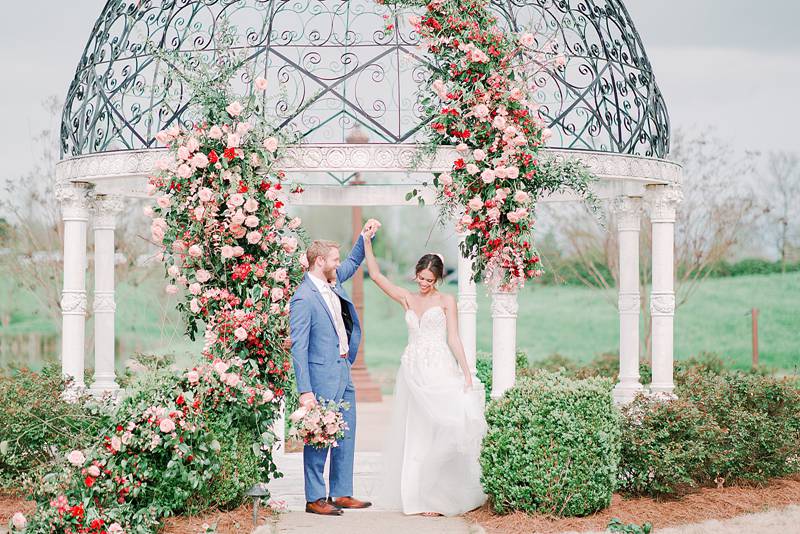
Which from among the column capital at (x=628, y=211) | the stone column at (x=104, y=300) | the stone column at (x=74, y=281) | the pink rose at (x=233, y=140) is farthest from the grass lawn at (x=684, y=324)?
the pink rose at (x=233, y=140)

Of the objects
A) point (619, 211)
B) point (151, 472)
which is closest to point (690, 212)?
point (619, 211)

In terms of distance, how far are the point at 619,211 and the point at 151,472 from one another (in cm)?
695

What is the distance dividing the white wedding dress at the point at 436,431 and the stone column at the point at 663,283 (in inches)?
127

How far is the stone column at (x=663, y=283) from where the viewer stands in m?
10.4

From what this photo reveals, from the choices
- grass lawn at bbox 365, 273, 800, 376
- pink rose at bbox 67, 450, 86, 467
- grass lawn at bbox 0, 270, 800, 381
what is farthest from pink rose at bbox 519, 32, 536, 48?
grass lawn at bbox 365, 273, 800, 376

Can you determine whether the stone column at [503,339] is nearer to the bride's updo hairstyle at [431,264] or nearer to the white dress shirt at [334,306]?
the bride's updo hairstyle at [431,264]

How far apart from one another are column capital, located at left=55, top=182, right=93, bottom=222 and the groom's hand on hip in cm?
445

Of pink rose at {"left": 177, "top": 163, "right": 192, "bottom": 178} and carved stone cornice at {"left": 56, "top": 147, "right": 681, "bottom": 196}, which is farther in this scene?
carved stone cornice at {"left": 56, "top": 147, "right": 681, "bottom": 196}

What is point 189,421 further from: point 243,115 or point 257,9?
point 257,9

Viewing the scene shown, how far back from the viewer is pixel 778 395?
8.93m

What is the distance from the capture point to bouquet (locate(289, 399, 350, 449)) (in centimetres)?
719

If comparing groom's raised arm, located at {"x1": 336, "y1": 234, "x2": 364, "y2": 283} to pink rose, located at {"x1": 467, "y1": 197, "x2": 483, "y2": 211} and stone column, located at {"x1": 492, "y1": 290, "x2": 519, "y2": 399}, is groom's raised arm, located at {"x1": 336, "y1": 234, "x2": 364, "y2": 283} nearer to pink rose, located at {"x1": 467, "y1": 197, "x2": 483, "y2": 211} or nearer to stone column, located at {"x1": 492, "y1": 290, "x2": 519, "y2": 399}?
pink rose, located at {"x1": 467, "y1": 197, "x2": 483, "y2": 211}

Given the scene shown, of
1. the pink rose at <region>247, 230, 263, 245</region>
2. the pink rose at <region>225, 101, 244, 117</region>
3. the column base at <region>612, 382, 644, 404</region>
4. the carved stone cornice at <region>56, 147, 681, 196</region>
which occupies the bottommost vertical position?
the column base at <region>612, 382, 644, 404</region>

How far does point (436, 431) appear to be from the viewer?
7777mm
